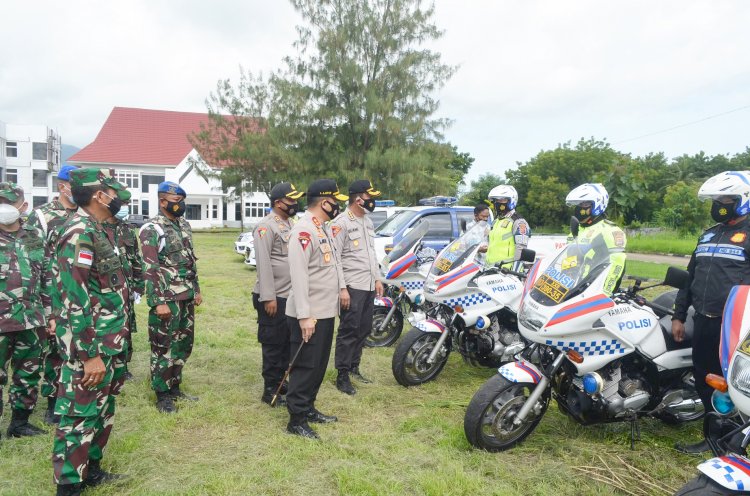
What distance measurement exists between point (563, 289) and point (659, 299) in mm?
1436

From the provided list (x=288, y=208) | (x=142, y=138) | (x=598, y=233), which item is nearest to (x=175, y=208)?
(x=288, y=208)

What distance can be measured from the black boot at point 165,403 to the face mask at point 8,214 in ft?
5.47

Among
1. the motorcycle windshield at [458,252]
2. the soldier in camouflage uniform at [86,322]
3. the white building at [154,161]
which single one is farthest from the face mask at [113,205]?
the white building at [154,161]

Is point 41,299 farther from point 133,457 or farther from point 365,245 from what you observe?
point 365,245

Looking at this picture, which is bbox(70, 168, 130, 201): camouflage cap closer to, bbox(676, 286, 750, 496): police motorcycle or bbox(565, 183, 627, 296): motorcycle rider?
bbox(565, 183, 627, 296): motorcycle rider

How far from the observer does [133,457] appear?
135 inches

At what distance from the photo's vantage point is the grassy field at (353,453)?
123 inches

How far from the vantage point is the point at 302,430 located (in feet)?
12.5

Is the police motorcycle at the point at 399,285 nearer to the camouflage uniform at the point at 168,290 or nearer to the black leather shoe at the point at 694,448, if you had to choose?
the camouflage uniform at the point at 168,290

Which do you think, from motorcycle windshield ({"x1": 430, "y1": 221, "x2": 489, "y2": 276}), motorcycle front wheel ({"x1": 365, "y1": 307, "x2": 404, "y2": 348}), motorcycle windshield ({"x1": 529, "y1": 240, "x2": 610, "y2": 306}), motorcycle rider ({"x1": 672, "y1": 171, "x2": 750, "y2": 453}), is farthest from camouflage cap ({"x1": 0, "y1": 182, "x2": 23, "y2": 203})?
motorcycle rider ({"x1": 672, "y1": 171, "x2": 750, "y2": 453})

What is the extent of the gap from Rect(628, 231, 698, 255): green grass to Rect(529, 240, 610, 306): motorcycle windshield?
19.0 m

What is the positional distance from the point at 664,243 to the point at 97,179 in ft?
75.8

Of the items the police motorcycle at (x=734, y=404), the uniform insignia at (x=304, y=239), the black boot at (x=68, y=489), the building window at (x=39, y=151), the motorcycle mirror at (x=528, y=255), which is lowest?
the black boot at (x=68, y=489)

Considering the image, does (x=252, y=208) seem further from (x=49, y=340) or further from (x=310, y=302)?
(x=310, y=302)
